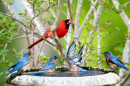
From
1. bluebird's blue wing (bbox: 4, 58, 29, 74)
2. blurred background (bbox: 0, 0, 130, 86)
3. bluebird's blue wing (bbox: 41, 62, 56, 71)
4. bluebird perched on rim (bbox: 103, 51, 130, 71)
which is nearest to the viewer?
bluebird's blue wing (bbox: 4, 58, 29, 74)

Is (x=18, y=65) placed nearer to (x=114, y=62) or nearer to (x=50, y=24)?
(x=114, y=62)

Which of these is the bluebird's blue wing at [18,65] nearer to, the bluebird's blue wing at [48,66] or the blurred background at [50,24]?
the bluebird's blue wing at [48,66]

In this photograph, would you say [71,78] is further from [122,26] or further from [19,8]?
[19,8]

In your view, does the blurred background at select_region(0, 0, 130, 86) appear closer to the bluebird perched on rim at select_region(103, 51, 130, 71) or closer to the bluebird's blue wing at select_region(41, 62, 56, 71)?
the bluebird perched on rim at select_region(103, 51, 130, 71)

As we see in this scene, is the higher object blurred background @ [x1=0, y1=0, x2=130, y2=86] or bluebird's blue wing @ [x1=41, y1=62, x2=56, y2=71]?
blurred background @ [x1=0, y1=0, x2=130, y2=86]

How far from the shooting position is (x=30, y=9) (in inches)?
148

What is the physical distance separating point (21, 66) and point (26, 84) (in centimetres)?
40

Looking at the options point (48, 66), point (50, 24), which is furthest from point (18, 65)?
point (50, 24)

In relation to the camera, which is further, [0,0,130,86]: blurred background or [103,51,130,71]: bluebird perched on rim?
[0,0,130,86]: blurred background

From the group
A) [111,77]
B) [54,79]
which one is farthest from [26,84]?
[111,77]

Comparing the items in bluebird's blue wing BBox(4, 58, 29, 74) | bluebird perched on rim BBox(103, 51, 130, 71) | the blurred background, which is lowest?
bluebird perched on rim BBox(103, 51, 130, 71)

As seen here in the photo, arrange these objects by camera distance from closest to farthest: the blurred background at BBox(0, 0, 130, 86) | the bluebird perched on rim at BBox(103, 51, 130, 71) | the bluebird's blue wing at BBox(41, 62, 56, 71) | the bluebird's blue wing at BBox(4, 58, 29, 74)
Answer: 1. the bluebird's blue wing at BBox(4, 58, 29, 74)
2. the bluebird's blue wing at BBox(41, 62, 56, 71)
3. the bluebird perched on rim at BBox(103, 51, 130, 71)
4. the blurred background at BBox(0, 0, 130, 86)

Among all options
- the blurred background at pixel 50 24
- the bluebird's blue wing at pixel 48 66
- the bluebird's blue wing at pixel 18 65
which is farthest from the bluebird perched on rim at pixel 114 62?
the bluebird's blue wing at pixel 18 65

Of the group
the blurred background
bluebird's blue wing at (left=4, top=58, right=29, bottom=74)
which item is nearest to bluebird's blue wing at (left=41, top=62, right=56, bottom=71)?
bluebird's blue wing at (left=4, top=58, right=29, bottom=74)
